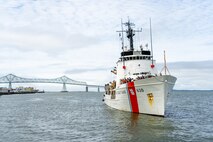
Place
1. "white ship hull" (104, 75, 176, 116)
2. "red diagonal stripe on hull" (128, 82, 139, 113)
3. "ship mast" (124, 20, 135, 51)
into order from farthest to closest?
1. "ship mast" (124, 20, 135, 51)
2. "red diagonal stripe on hull" (128, 82, 139, 113)
3. "white ship hull" (104, 75, 176, 116)

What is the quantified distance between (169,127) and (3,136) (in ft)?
46.3

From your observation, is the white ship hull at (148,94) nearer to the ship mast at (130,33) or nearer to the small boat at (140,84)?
the small boat at (140,84)

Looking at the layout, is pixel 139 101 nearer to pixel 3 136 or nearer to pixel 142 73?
pixel 142 73

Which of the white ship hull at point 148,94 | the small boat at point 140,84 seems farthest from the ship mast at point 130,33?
the white ship hull at point 148,94

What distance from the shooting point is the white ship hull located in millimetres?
28984

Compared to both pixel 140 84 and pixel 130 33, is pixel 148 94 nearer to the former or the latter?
pixel 140 84

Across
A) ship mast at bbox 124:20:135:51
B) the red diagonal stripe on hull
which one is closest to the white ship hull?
the red diagonal stripe on hull

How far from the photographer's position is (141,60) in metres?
37.9

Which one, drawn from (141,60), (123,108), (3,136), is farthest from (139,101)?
(3,136)

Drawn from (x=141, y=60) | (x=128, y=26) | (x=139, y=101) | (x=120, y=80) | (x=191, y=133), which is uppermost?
(x=128, y=26)

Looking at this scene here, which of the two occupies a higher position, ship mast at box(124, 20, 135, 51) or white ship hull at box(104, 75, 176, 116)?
ship mast at box(124, 20, 135, 51)

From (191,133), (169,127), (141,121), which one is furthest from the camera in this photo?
(141,121)

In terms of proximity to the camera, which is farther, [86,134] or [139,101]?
[139,101]

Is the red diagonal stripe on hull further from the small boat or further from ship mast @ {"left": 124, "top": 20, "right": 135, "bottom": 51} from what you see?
ship mast @ {"left": 124, "top": 20, "right": 135, "bottom": 51}
